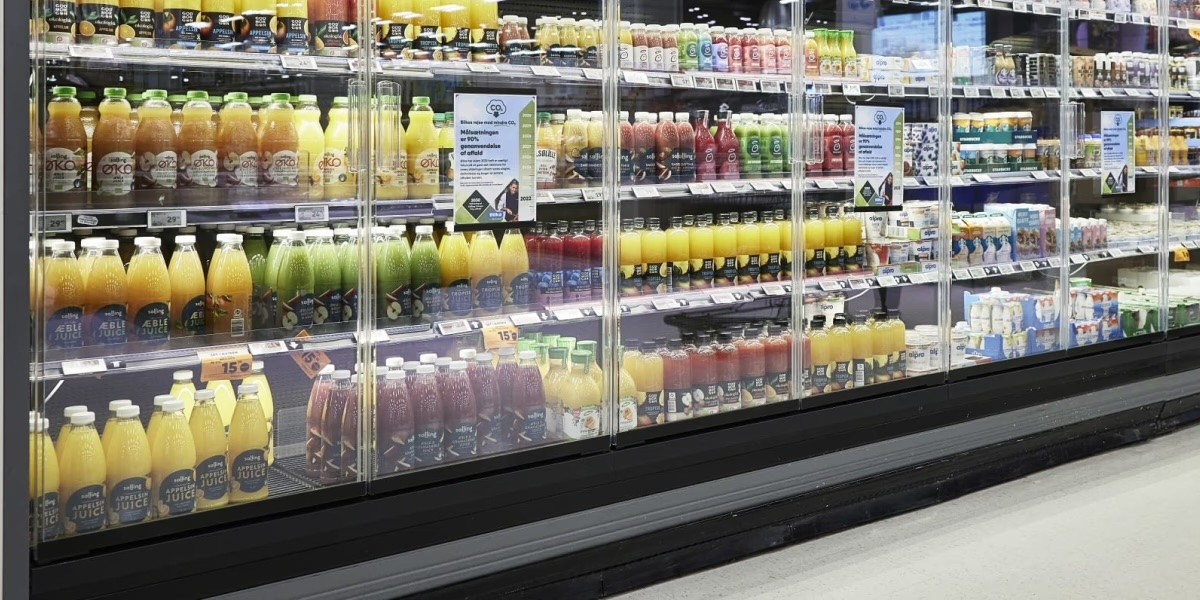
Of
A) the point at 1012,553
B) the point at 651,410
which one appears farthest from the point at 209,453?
the point at 1012,553

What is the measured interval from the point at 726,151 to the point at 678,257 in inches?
18.5

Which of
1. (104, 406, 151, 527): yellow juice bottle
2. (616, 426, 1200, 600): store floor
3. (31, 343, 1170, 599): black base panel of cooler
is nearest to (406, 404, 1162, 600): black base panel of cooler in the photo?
(616, 426, 1200, 600): store floor

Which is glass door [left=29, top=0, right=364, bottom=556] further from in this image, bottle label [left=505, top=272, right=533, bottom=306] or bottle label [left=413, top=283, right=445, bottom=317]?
bottle label [left=505, top=272, right=533, bottom=306]

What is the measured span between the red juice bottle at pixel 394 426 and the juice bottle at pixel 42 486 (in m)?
0.86

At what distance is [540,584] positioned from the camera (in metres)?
3.22

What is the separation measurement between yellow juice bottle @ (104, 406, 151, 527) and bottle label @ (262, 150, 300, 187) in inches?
30.1

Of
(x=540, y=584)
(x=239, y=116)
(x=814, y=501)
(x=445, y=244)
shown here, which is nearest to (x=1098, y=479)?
(x=814, y=501)

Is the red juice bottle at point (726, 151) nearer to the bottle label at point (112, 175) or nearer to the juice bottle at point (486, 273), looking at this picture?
the juice bottle at point (486, 273)

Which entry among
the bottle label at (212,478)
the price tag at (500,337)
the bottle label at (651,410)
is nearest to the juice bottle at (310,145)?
the price tag at (500,337)

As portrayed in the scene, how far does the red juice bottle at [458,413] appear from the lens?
10.6ft

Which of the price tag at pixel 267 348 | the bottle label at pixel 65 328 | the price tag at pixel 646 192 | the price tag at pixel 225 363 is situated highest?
the price tag at pixel 646 192

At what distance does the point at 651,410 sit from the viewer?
12.2 feet

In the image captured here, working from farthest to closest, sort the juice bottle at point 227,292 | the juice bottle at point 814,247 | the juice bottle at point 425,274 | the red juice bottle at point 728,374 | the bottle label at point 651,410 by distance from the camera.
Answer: the juice bottle at point 814,247, the red juice bottle at point 728,374, the bottle label at point 651,410, the juice bottle at point 425,274, the juice bottle at point 227,292

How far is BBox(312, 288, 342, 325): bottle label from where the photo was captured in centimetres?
309
